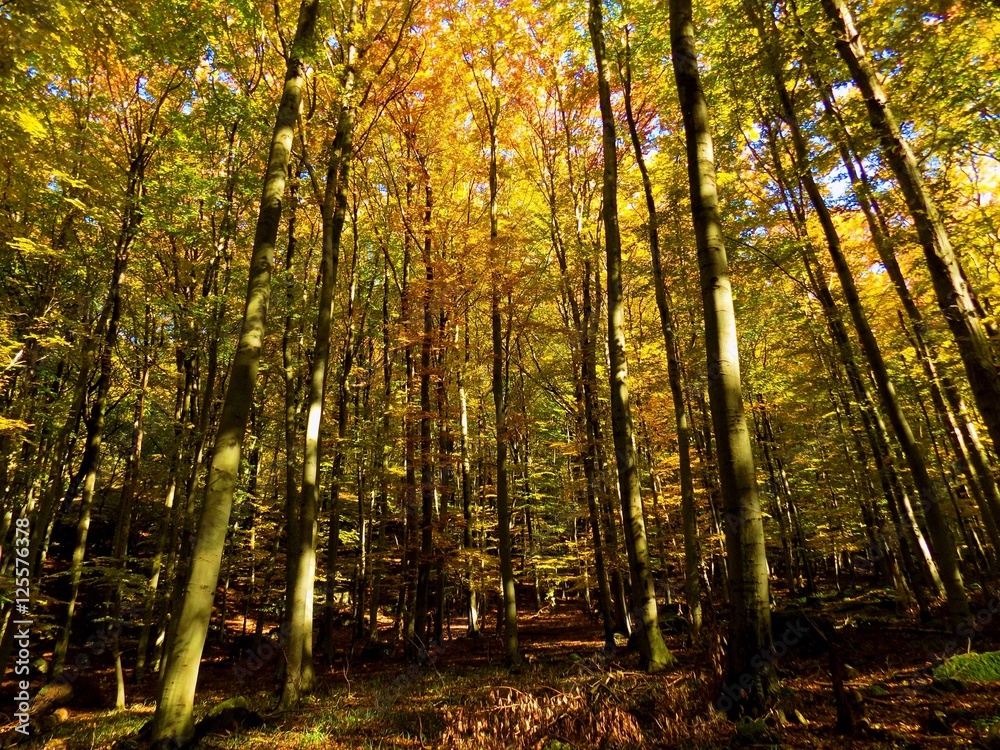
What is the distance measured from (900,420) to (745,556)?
6.24 metres

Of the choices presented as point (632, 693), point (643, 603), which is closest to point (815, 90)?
point (643, 603)

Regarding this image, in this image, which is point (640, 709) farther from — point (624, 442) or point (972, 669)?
point (624, 442)

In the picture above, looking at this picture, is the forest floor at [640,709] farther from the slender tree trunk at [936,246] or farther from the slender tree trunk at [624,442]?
the slender tree trunk at [936,246]

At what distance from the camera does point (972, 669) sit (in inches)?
187

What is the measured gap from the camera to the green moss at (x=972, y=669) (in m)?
4.63

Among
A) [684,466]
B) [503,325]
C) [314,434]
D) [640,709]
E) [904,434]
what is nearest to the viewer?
[640,709]

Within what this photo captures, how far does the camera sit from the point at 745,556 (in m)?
4.16

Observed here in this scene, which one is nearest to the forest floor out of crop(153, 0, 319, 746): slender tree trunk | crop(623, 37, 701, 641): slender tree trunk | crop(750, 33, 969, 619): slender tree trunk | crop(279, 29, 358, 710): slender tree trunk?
crop(279, 29, 358, 710): slender tree trunk

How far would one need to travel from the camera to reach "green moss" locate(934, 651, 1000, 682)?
4633 millimetres

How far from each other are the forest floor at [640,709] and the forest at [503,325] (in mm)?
57

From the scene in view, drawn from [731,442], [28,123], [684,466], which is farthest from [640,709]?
[28,123]

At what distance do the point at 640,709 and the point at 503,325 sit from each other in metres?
10.8

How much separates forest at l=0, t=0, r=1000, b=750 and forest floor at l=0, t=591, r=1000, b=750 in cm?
6

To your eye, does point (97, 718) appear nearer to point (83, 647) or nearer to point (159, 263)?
point (83, 647)
